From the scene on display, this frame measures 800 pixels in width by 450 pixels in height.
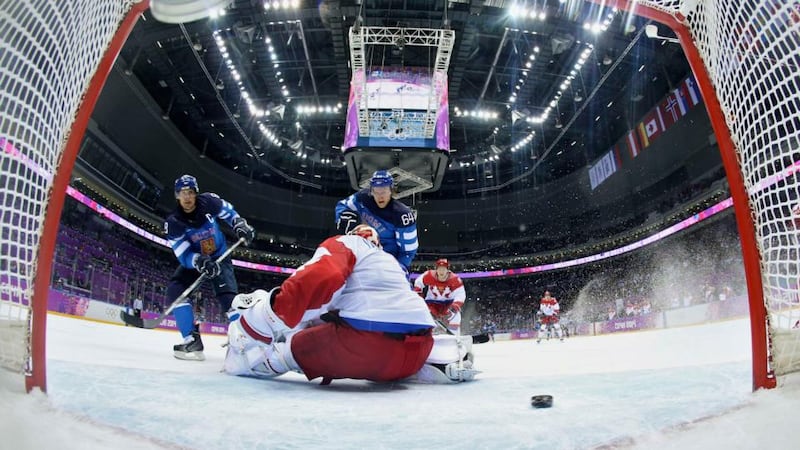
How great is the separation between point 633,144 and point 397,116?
1184cm

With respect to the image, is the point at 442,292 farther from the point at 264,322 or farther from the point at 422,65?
the point at 422,65

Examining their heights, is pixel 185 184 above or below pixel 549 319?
above

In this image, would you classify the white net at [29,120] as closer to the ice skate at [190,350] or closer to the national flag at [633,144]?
the ice skate at [190,350]

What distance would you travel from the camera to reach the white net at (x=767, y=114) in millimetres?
1563

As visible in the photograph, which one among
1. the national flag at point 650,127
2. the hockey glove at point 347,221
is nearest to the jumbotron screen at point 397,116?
the hockey glove at point 347,221

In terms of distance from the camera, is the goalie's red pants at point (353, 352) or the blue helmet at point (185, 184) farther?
the blue helmet at point (185, 184)

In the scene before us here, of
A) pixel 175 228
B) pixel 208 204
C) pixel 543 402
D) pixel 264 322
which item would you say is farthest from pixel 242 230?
pixel 543 402

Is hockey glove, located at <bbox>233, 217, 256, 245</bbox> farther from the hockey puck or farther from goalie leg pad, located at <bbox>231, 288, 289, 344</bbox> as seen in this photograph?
the hockey puck

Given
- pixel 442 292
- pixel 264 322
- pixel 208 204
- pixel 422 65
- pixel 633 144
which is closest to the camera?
pixel 264 322

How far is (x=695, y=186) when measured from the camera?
1600 centimetres

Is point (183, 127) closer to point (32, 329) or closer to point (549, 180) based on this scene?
point (549, 180)

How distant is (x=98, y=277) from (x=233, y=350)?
1202 cm

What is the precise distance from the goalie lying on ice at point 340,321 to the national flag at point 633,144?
702 inches

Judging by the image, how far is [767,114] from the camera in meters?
1.70
